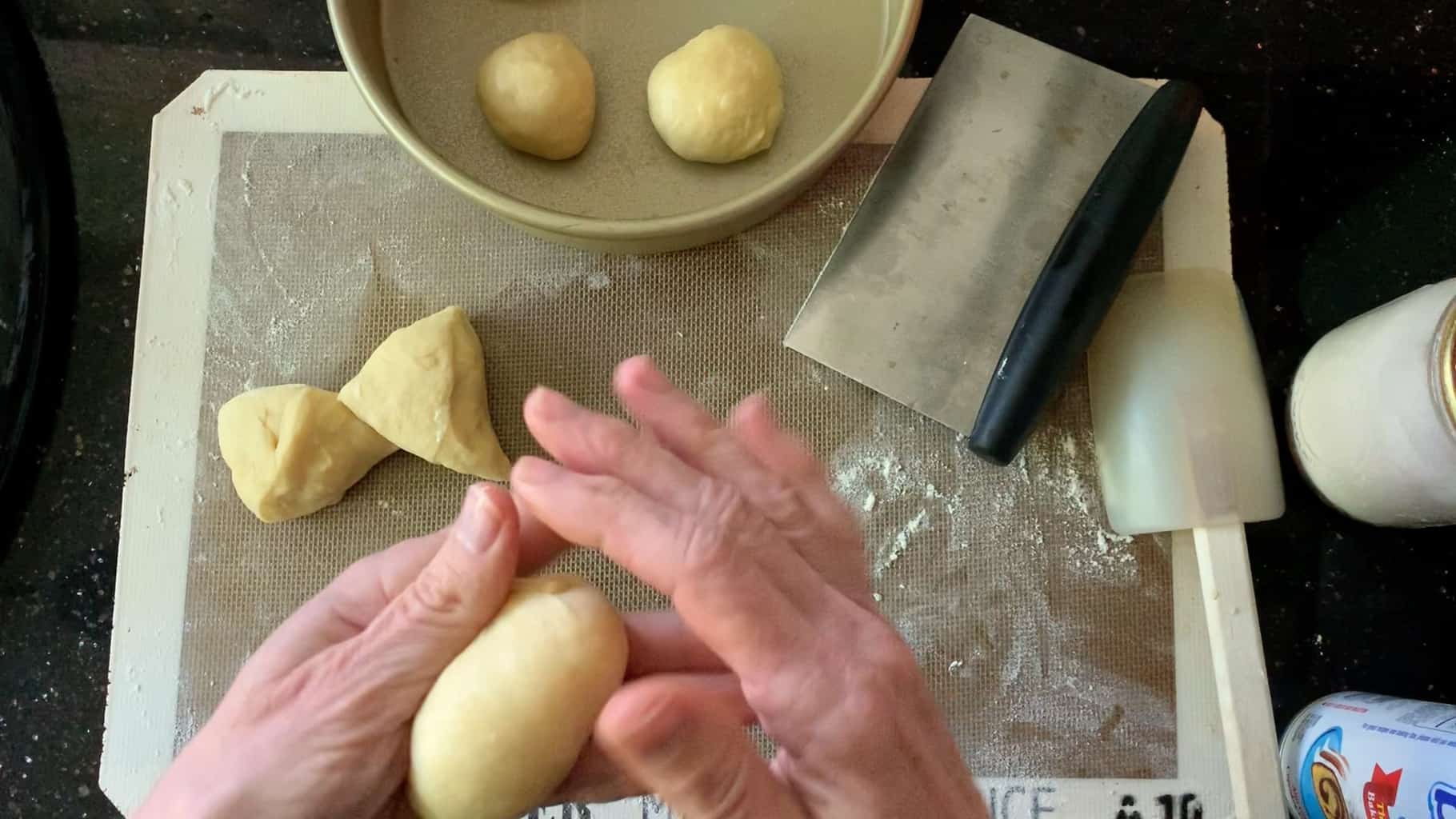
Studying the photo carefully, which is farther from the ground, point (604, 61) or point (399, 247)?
point (604, 61)

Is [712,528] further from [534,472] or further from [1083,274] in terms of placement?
[1083,274]

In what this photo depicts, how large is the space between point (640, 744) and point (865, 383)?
22.2 inches

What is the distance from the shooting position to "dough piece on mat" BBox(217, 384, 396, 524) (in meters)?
0.92

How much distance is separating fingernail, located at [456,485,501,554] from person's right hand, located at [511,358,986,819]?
1.5 inches

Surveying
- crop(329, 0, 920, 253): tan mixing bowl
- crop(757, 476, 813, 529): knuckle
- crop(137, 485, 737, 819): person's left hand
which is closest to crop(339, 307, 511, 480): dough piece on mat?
crop(329, 0, 920, 253): tan mixing bowl

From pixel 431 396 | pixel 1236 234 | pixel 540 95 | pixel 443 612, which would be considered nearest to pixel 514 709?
pixel 443 612

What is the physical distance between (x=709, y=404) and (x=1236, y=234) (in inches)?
24.1

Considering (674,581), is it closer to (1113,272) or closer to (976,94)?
(1113,272)

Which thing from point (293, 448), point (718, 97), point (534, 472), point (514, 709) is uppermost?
point (718, 97)

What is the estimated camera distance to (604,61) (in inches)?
39.7

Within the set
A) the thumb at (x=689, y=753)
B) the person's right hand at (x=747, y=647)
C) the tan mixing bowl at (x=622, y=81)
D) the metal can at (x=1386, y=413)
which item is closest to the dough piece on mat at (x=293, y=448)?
the tan mixing bowl at (x=622, y=81)

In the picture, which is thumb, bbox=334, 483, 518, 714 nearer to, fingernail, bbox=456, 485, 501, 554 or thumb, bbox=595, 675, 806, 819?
fingernail, bbox=456, 485, 501, 554

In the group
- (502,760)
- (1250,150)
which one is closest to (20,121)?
(502,760)

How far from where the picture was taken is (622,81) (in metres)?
1.01
